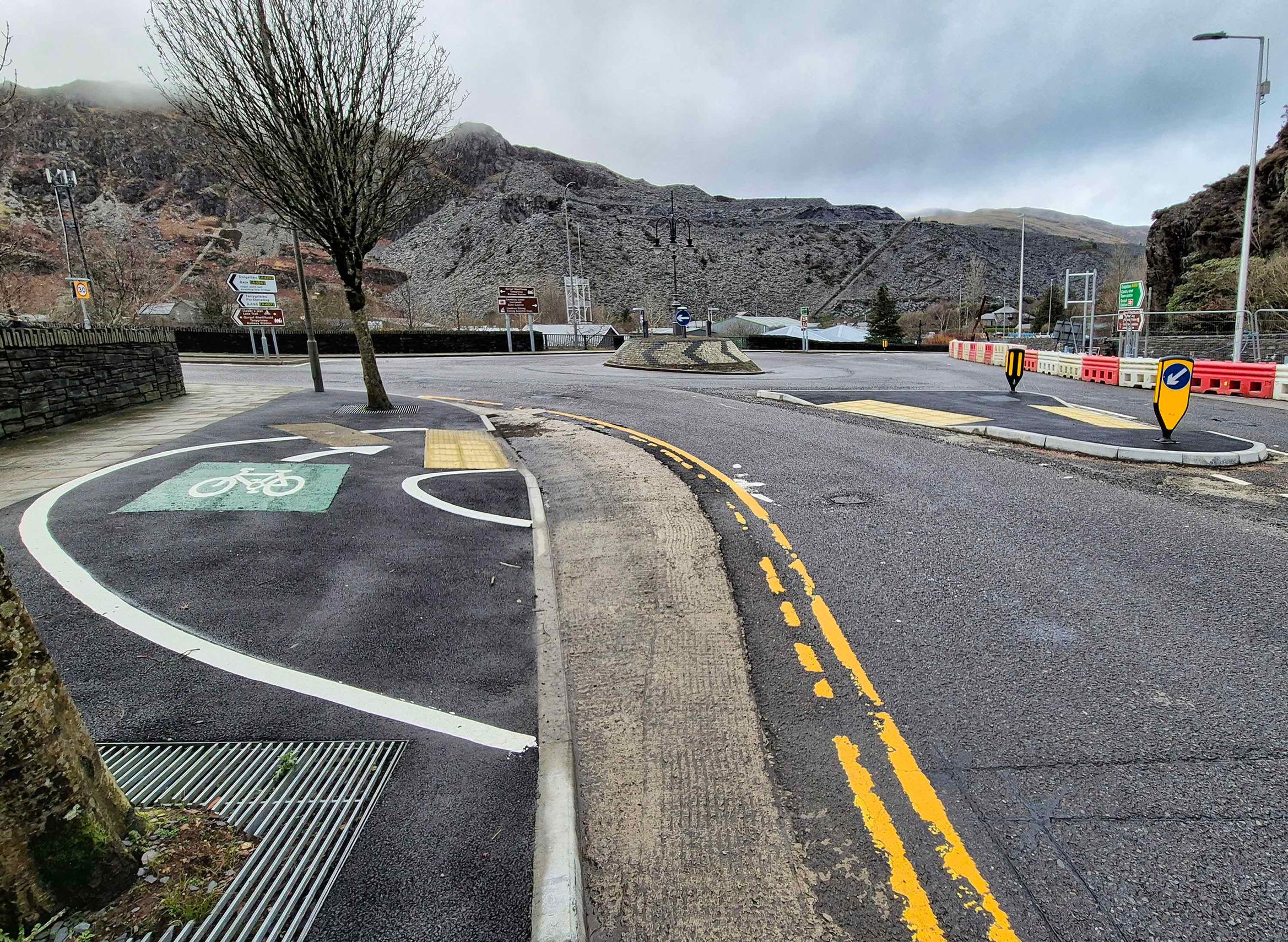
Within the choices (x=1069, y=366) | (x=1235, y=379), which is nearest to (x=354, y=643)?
(x=1235, y=379)

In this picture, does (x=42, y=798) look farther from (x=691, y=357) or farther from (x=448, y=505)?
(x=691, y=357)

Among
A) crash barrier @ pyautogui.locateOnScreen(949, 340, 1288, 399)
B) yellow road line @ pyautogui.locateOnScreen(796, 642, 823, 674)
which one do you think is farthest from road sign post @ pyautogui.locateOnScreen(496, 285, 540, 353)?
yellow road line @ pyautogui.locateOnScreen(796, 642, 823, 674)

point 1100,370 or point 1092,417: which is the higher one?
point 1100,370

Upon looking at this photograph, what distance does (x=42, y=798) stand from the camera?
1983 millimetres

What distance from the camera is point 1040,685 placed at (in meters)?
3.61

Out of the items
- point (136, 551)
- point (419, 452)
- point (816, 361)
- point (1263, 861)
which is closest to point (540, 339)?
point (816, 361)

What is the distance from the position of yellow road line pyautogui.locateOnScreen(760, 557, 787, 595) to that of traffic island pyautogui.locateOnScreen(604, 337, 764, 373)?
2267 centimetres

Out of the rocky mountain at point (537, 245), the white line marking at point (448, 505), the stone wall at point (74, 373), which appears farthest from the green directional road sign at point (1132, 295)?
the rocky mountain at point (537, 245)

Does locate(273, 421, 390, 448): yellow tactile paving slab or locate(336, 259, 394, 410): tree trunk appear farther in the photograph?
locate(336, 259, 394, 410): tree trunk

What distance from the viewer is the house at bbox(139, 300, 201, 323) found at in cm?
5759

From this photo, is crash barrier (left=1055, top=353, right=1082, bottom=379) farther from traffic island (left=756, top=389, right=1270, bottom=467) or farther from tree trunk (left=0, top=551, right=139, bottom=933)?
tree trunk (left=0, top=551, right=139, bottom=933)

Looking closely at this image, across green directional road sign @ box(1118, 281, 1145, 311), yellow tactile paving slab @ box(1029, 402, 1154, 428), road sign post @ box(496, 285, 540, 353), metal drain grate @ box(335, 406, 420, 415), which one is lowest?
yellow tactile paving slab @ box(1029, 402, 1154, 428)

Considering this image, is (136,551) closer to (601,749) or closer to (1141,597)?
(601,749)

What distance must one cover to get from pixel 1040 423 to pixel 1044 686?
375 inches
